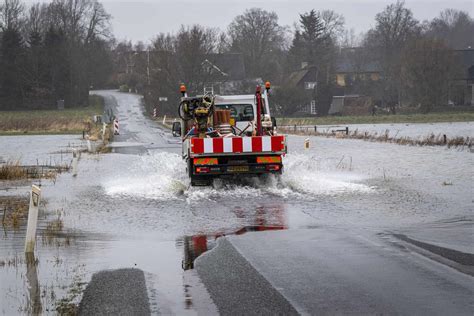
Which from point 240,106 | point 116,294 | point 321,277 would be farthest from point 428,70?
point 116,294

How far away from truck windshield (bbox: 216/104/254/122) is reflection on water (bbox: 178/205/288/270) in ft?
20.2

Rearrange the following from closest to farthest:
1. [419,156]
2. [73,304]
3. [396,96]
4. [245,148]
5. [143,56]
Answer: [73,304] → [245,148] → [419,156] → [396,96] → [143,56]

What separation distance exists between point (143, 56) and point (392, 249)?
104 metres

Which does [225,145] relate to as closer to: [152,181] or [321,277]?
[152,181]

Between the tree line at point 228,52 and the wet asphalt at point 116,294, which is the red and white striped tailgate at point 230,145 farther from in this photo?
the tree line at point 228,52

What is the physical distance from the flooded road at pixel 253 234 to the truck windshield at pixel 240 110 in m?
1.95

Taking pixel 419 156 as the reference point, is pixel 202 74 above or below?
above

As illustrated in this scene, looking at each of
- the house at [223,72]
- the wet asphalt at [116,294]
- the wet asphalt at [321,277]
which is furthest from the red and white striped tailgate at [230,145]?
the house at [223,72]

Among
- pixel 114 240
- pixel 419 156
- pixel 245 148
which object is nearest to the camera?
pixel 114 240

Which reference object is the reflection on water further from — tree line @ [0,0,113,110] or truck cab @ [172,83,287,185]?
tree line @ [0,0,113,110]

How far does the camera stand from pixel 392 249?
9.86 meters

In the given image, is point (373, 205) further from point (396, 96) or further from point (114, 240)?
point (396, 96)

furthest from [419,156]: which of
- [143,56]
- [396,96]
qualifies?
[143,56]

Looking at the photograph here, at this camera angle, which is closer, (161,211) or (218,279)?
(218,279)
